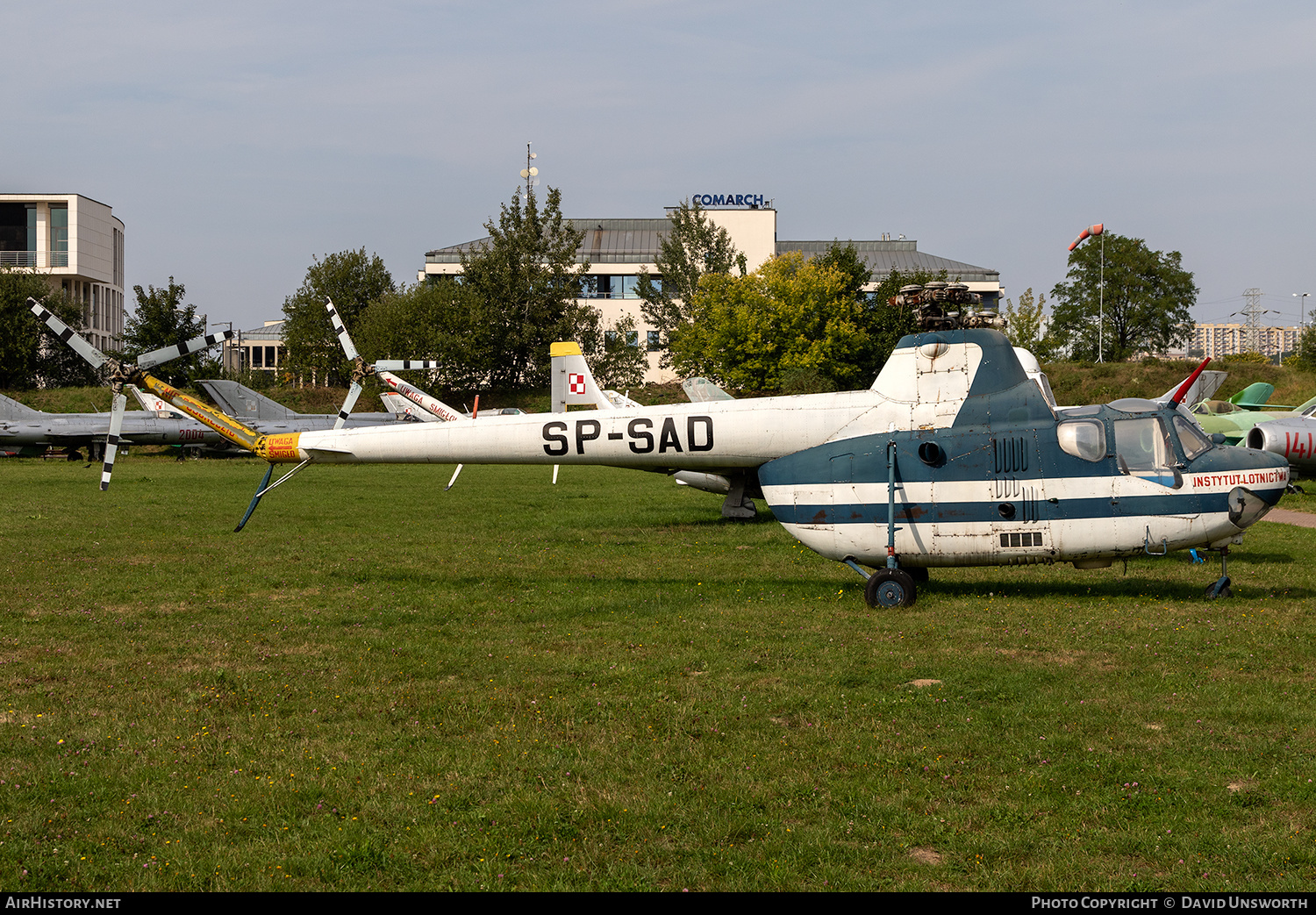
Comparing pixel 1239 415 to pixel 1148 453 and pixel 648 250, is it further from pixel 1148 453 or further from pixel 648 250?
pixel 648 250

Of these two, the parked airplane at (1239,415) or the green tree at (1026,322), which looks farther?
the green tree at (1026,322)

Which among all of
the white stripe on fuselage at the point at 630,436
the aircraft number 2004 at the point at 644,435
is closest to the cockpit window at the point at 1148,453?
the white stripe on fuselage at the point at 630,436

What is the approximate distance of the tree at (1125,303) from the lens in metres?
97.5

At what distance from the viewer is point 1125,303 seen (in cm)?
9856

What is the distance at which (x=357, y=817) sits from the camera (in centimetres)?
619

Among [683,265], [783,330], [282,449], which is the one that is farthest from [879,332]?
[282,449]

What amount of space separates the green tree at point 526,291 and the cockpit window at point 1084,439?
2782 inches

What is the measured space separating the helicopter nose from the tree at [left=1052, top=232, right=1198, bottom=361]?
91084 millimetres

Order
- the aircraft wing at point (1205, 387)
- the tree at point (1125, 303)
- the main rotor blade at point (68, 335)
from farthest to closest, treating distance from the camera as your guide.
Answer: the tree at point (1125, 303) → the aircraft wing at point (1205, 387) → the main rotor blade at point (68, 335)

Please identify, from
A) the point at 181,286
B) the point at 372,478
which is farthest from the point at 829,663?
the point at 181,286

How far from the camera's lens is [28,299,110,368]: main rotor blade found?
1811 centimetres

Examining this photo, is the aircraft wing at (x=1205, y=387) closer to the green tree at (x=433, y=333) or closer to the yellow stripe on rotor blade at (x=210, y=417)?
the yellow stripe on rotor blade at (x=210, y=417)

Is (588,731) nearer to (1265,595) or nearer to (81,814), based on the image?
(81,814)

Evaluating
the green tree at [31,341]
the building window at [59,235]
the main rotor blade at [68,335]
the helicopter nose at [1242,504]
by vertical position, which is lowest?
the helicopter nose at [1242,504]
